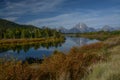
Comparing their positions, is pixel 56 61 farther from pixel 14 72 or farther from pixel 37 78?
pixel 14 72

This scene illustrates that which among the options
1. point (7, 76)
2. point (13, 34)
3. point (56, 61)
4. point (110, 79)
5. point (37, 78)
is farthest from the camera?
point (13, 34)

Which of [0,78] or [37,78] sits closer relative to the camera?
[0,78]

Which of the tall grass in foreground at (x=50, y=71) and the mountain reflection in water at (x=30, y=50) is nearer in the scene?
the tall grass in foreground at (x=50, y=71)

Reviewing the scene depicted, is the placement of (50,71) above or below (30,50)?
above

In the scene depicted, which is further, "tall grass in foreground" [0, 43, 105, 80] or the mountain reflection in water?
the mountain reflection in water

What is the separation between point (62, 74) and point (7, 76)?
221 centimetres

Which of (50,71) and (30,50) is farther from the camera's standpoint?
(30,50)

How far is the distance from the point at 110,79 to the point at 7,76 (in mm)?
3708

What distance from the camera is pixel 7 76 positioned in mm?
9227

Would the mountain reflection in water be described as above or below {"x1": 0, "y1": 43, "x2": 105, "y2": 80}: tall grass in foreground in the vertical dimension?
below

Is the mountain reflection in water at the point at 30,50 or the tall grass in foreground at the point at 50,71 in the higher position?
the tall grass in foreground at the point at 50,71

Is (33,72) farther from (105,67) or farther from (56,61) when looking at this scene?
(105,67)

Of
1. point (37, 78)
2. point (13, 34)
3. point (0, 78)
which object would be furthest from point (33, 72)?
point (13, 34)

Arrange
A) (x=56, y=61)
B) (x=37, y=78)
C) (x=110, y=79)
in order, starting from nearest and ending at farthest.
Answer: (x=110, y=79), (x=37, y=78), (x=56, y=61)
